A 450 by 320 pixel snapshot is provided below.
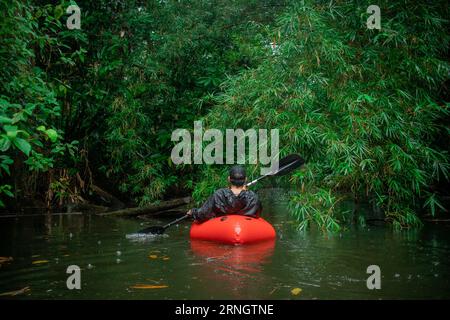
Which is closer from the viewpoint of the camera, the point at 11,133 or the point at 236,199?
the point at 11,133

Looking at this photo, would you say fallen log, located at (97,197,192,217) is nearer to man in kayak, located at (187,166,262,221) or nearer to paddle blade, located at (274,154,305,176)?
man in kayak, located at (187,166,262,221)

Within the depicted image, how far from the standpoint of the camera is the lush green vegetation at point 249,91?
612 cm

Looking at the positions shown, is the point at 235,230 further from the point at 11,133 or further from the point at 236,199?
the point at 11,133

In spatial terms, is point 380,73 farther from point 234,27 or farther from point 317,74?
point 234,27

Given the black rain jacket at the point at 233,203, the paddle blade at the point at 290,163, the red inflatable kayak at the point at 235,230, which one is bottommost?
the red inflatable kayak at the point at 235,230

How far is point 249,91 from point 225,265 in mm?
3040

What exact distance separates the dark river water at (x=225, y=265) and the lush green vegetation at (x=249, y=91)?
1.55 ft

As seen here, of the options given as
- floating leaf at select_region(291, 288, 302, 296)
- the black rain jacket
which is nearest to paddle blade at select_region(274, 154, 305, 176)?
the black rain jacket

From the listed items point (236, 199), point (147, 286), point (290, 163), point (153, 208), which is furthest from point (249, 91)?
point (147, 286)

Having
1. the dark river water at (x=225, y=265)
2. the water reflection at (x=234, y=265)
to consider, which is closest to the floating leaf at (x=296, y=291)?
the dark river water at (x=225, y=265)

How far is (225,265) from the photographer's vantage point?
4957 mm

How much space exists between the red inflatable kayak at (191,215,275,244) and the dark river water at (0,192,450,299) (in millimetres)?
106

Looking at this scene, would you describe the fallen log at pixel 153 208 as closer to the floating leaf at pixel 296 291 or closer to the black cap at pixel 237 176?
the black cap at pixel 237 176

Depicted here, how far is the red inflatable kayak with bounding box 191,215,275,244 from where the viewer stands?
5.91m
